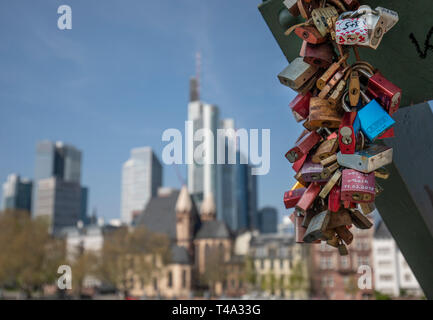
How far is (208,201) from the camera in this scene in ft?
379

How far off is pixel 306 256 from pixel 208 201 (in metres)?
33.7

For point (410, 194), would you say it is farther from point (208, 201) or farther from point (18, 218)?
point (208, 201)

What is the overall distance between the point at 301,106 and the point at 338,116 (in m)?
0.24

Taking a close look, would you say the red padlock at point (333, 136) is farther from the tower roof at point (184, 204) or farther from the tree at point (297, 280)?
the tower roof at point (184, 204)

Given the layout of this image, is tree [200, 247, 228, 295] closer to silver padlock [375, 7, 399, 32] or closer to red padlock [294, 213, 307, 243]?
red padlock [294, 213, 307, 243]

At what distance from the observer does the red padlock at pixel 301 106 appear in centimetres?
274

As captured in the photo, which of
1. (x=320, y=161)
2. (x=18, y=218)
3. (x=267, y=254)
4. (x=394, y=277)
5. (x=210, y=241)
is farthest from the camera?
(x=210, y=241)

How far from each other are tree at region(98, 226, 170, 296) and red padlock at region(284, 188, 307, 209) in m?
86.4

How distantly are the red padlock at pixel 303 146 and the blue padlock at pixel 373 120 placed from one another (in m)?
0.29

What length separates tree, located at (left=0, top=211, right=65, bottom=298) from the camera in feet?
251

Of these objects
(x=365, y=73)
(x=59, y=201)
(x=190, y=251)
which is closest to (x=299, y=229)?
(x=365, y=73)

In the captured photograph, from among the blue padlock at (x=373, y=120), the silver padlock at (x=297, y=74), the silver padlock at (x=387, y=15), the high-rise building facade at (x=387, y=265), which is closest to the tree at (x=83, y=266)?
the high-rise building facade at (x=387, y=265)

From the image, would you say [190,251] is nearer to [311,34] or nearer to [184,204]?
[184,204]
